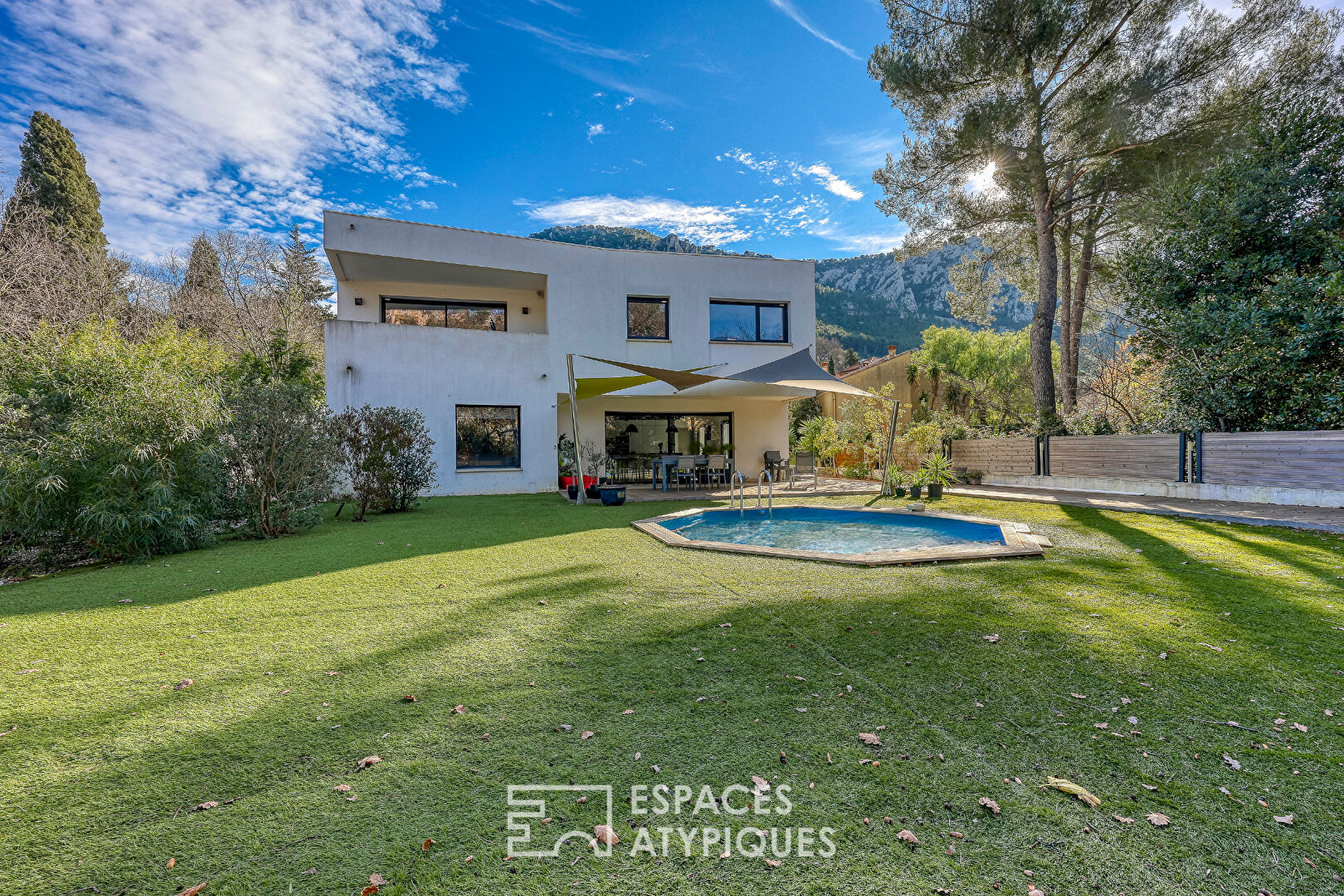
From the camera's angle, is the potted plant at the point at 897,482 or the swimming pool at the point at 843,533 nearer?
the swimming pool at the point at 843,533

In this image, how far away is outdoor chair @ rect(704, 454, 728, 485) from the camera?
42.8ft

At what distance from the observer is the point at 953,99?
500 inches

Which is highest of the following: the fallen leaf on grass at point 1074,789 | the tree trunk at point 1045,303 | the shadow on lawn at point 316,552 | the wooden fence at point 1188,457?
the tree trunk at point 1045,303

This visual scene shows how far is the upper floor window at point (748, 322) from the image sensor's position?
48.4 feet

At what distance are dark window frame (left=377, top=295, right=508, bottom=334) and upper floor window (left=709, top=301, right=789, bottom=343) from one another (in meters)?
5.64

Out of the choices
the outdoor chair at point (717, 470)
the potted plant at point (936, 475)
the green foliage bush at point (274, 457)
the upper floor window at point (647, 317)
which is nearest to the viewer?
the green foliage bush at point (274, 457)

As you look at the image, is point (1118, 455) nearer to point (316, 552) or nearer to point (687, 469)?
point (687, 469)

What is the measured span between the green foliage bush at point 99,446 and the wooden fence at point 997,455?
14845 millimetres

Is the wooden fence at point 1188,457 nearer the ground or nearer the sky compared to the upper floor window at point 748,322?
nearer the ground

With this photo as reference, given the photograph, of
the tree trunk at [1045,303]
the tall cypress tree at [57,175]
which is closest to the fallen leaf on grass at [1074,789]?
the tree trunk at [1045,303]

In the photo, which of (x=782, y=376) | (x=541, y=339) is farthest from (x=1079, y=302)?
(x=541, y=339)

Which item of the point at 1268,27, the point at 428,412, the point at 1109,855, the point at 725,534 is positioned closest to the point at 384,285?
the point at 428,412

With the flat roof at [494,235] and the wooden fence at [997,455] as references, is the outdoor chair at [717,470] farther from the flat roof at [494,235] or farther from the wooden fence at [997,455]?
the wooden fence at [997,455]

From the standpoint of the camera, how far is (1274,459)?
26.8ft
